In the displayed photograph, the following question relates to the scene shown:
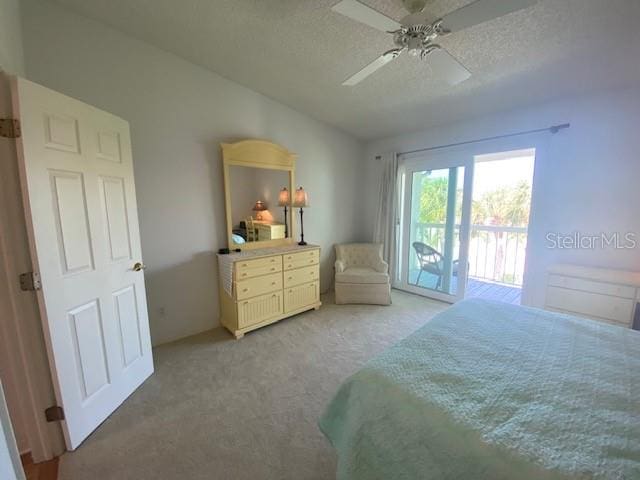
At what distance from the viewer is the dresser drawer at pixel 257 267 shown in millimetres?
2699

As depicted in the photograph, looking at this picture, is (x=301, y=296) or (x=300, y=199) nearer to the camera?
(x=301, y=296)

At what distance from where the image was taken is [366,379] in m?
1.14

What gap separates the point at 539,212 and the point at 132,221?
3922 millimetres

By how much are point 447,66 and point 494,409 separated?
189cm

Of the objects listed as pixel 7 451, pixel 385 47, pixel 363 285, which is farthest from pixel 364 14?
pixel 363 285

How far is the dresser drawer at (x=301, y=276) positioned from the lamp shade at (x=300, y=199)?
813mm

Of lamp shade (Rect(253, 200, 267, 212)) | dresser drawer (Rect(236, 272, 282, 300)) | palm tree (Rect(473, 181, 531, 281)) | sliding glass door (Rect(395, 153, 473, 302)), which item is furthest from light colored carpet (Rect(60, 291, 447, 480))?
palm tree (Rect(473, 181, 531, 281))

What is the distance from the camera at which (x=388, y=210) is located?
4.14 meters

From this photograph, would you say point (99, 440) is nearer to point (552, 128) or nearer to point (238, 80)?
point (238, 80)

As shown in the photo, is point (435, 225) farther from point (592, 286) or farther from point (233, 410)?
point (233, 410)

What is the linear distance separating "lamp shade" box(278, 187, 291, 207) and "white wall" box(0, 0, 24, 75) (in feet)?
7.56

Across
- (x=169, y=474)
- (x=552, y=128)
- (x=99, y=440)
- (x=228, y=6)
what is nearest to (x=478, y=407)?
(x=169, y=474)

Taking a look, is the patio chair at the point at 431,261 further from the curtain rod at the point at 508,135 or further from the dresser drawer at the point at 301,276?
the dresser drawer at the point at 301,276

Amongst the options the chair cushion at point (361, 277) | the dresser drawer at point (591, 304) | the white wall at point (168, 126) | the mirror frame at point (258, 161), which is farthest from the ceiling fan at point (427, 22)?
the chair cushion at point (361, 277)
